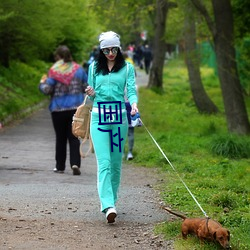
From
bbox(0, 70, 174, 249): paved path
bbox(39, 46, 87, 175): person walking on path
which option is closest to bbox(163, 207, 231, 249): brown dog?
bbox(0, 70, 174, 249): paved path

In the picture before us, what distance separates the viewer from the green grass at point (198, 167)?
738 centimetres

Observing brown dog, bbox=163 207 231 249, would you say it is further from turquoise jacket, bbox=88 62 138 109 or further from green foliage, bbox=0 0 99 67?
green foliage, bbox=0 0 99 67

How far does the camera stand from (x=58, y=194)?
30.3ft

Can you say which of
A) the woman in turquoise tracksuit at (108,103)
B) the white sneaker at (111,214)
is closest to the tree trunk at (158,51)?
the woman in turquoise tracksuit at (108,103)

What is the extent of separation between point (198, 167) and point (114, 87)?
15.3 feet

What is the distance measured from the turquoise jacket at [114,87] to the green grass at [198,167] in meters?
1.35

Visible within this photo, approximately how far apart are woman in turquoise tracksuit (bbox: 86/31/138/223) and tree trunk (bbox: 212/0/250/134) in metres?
8.89

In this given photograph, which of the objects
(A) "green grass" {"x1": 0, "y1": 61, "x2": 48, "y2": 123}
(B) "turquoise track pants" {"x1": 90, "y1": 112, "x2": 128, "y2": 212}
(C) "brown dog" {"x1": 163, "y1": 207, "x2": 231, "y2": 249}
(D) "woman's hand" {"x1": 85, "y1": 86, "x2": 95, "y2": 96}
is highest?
(D) "woman's hand" {"x1": 85, "y1": 86, "x2": 95, "y2": 96}

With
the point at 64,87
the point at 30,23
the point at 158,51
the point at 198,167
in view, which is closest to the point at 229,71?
the point at 198,167

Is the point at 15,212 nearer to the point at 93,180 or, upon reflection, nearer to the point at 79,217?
the point at 79,217

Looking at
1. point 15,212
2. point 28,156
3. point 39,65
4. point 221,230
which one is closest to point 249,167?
point 28,156

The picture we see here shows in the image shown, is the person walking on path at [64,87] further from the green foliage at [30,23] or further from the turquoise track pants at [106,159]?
the green foliage at [30,23]

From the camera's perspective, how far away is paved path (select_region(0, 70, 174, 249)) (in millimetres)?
7812

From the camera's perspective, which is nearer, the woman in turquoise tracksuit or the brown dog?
the brown dog
